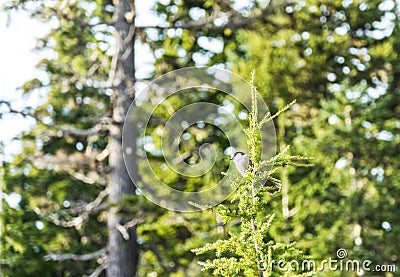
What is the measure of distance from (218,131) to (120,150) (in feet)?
4.89

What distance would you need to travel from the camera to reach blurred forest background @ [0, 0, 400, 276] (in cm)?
544

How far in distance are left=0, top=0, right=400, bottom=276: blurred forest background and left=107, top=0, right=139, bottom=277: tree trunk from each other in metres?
0.01

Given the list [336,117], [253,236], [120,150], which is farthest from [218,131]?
[253,236]

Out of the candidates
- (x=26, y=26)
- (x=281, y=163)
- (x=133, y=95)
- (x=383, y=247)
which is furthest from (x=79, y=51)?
(x=281, y=163)

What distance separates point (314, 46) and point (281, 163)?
534 cm

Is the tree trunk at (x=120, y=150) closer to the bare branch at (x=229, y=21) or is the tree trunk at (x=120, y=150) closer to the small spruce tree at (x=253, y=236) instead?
the bare branch at (x=229, y=21)

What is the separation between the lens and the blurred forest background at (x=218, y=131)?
544 centimetres

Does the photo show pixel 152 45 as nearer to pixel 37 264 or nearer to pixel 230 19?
pixel 230 19

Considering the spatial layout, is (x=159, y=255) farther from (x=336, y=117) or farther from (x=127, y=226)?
(x=336, y=117)

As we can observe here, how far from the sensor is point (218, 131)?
658 centimetres

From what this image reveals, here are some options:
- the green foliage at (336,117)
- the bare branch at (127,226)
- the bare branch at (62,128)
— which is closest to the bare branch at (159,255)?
the bare branch at (127,226)

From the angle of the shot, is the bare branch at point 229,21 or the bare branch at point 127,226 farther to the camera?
the bare branch at point 229,21

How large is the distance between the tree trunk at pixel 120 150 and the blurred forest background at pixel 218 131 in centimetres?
1

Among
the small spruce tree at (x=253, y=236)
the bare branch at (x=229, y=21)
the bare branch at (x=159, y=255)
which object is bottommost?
the small spruce tree at (x=253, y=236)
